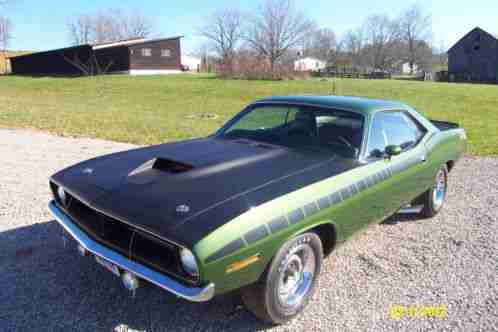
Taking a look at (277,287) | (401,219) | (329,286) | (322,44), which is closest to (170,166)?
(277,287)

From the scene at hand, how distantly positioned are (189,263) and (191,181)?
0.71 meters

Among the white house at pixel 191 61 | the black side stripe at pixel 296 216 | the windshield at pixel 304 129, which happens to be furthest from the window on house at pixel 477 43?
the black side stripe at pixel 296 216

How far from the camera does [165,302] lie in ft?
9.52

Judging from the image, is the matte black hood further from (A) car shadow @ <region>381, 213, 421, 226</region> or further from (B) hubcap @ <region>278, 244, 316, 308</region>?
(A) car shadow @ <region>381, 213, 421, 226</region>

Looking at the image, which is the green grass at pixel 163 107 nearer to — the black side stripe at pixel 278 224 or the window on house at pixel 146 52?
the black side stripe at pixel 278 224

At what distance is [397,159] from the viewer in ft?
12.0

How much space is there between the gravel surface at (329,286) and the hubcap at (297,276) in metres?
0.17

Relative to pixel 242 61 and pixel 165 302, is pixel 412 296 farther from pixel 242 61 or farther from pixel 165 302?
pixel 242 61

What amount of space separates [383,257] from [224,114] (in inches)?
502

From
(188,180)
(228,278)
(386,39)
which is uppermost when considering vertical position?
(386,39)

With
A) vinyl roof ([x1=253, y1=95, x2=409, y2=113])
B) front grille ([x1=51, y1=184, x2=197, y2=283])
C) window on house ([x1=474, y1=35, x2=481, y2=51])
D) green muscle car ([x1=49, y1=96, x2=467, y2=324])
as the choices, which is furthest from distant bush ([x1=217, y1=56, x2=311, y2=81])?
window on house ([x1=474, y1=35, x2=481, y2=51])

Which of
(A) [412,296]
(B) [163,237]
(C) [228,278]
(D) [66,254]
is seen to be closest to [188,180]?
(B) [163,237]

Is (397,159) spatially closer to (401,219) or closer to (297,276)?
(401,219)

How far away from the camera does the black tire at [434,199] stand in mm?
4555
